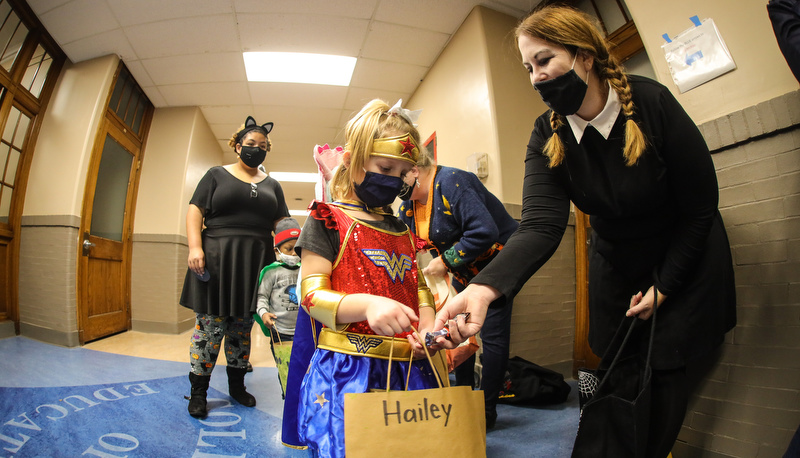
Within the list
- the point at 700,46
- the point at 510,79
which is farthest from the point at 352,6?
the point at 700,46

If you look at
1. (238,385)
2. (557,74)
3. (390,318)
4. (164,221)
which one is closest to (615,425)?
(390,318)

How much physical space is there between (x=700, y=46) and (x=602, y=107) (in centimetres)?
92

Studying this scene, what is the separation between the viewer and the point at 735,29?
4.37ft

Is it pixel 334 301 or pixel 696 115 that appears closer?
pixel 334 301

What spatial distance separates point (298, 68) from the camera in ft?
13.9

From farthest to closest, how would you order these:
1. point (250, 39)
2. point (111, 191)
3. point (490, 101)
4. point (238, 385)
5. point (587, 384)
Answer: point (111, 191) → point (250, 39) → point (490, 101) → point (238, 385) → point (587, 384)

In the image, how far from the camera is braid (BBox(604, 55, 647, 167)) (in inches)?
33.1

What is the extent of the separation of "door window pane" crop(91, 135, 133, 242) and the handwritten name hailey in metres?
4.78

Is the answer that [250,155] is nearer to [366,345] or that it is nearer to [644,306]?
[366,345]

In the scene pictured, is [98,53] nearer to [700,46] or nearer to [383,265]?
[383,265]

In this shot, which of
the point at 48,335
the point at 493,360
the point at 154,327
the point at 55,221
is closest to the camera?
the point at 493,360

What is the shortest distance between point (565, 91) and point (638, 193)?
1.05 feet

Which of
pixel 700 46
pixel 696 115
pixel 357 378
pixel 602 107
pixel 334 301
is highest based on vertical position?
pixel 700 46

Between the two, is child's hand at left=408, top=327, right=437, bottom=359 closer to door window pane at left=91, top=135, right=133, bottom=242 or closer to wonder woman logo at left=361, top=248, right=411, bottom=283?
wonder woman logo at left=361, top=248, right=411, bottom=283
